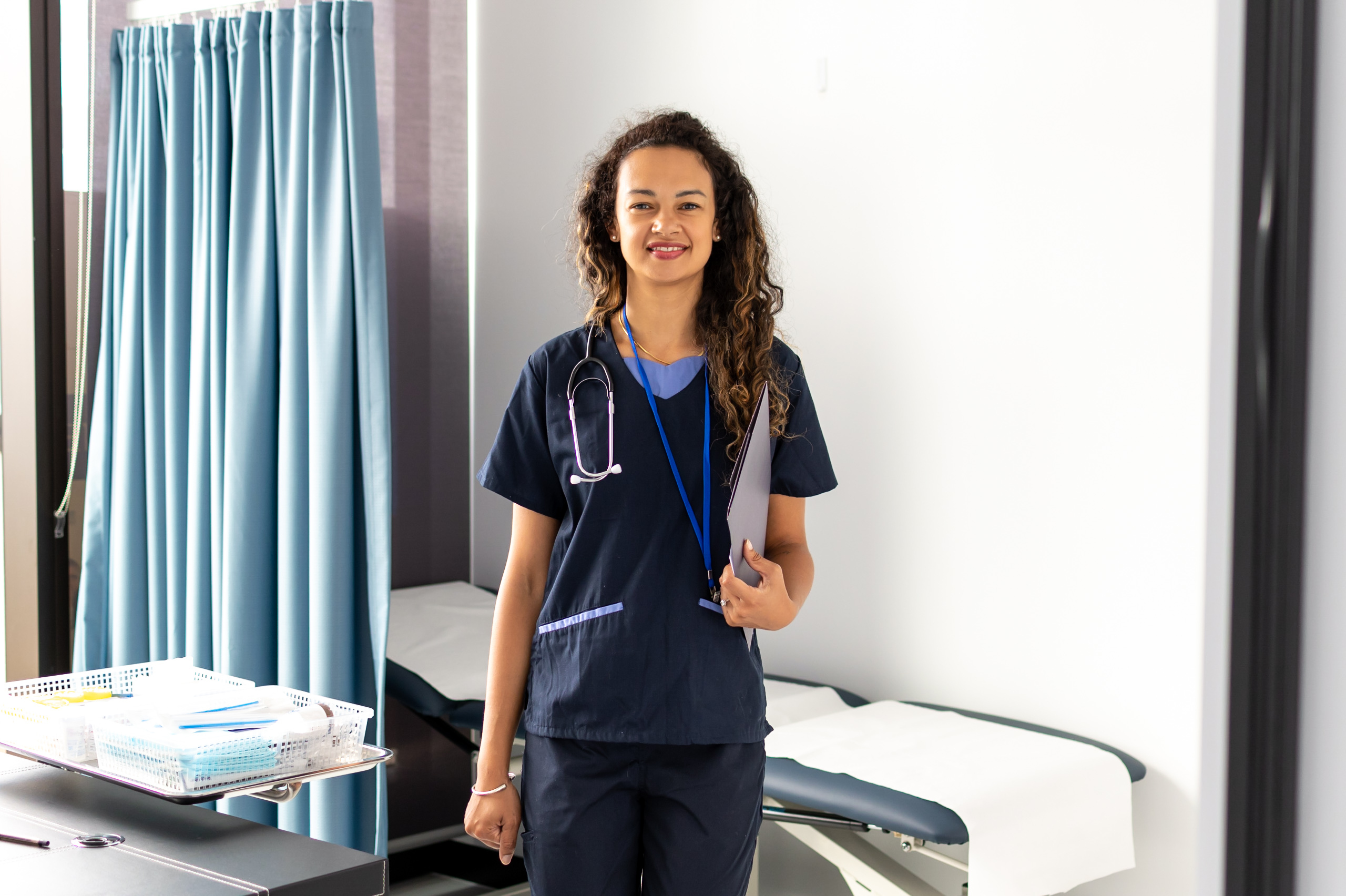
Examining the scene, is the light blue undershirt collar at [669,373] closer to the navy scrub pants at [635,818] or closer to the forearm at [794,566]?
the forearm at [794,566]

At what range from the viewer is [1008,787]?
160cm

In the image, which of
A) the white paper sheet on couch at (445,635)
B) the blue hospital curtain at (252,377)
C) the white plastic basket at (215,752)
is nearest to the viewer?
the white plastic basket at (215,752)

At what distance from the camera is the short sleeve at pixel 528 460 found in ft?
4.16

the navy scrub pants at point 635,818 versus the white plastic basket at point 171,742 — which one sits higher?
the white plastic basket at point 171,742

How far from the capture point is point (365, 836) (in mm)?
2158

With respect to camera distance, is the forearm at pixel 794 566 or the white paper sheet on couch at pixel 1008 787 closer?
the forearm at pixel 794 566

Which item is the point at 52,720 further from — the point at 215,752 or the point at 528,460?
the point at 528,460

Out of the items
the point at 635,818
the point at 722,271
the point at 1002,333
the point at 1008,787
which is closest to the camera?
the point at 635,818

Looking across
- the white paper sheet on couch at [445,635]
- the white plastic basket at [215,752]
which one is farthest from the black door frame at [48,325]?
the white plastic basket at [215,752]

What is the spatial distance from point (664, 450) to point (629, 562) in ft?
0.42

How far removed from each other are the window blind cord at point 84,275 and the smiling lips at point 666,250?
1.81 meters

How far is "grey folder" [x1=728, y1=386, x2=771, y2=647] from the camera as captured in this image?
1204mm

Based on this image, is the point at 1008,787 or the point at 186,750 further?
the point at 1008,787

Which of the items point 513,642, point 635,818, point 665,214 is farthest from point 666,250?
point 635,818
